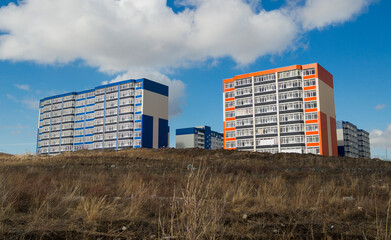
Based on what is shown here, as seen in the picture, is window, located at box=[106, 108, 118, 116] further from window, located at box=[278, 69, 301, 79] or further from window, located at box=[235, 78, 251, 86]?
window, located at box=[278, 69, 301, 79]

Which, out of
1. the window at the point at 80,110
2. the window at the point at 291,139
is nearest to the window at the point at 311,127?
the window at the point at 291,139

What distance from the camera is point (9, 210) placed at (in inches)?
219

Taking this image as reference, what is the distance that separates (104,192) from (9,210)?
8.95ft

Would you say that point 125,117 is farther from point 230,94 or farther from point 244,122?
point 244,122

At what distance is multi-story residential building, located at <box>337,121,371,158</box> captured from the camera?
13494 cm

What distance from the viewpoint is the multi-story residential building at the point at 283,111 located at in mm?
75938

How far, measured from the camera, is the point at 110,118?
102000mm

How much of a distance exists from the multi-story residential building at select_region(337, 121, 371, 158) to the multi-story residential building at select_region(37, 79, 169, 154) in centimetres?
8288

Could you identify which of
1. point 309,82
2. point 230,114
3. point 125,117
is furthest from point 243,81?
point 125,117

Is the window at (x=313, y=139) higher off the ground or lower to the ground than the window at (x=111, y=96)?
lower

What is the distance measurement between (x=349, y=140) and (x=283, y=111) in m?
77.9

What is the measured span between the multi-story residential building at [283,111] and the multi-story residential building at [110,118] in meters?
25.3

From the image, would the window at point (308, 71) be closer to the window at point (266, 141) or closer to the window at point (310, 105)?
the window at point (310, 105)

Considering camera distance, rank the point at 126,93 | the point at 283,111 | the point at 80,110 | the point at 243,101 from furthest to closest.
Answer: the point at 80,110, the point at 126,93, the point at 243,101, the point at 283,111
